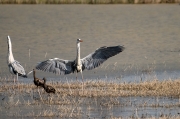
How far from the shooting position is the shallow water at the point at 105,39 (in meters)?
14.0

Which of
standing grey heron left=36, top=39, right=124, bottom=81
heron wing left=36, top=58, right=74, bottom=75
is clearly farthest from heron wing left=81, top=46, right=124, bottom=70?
heron wing left=36, top=58, right=74, bottom=75

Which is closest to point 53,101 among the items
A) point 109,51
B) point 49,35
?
point 109,51

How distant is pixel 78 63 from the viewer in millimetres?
12961

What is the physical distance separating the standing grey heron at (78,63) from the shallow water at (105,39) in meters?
0.78

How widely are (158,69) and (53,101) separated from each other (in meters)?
5.86

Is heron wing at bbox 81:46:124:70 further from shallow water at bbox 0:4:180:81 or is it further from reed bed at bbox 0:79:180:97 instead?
shallow water at bbox 0:4:180:81

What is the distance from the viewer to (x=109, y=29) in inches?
1122

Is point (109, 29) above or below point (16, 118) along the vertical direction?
below

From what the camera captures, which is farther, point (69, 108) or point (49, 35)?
point (49, 35)

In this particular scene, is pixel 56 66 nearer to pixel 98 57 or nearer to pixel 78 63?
pixel 78 63

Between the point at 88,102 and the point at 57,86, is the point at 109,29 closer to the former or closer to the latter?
the point at 57,86

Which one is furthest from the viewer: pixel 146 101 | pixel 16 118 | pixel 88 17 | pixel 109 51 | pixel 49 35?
pixel 88 17

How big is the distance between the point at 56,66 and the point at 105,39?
11.3m

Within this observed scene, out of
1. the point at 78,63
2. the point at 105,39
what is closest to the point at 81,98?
the point at 78,63
